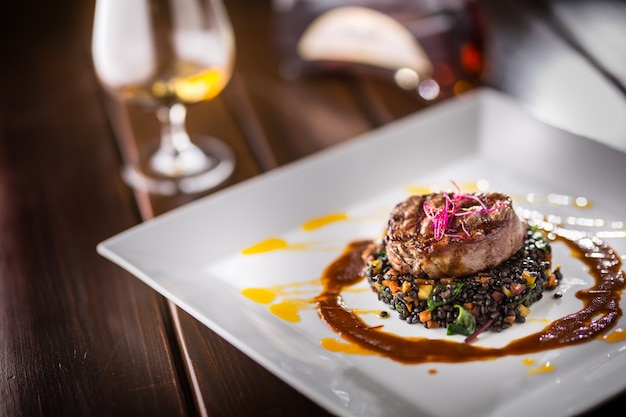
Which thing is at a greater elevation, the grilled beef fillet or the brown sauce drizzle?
the grilled beef fillet

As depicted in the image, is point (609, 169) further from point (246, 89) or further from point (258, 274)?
point (246, 89)

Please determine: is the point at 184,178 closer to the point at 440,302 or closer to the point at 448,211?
the point at 448,211

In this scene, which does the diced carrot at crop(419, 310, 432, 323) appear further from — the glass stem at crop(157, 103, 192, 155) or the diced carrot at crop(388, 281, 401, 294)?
the glass stem at crop(157, 103, 192, 155)

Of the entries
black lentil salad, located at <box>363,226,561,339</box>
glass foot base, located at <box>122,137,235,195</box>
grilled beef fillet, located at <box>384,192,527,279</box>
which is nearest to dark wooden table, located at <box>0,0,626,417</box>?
glass foot base, located at <box>122,137,235,195</box>

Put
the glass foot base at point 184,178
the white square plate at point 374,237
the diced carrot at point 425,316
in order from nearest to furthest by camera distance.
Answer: the white square plate at point 374,237 → the diced carrot at point 425,316 → the glass foot base at point 184,178

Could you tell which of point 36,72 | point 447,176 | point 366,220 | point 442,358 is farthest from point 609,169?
point 36,72

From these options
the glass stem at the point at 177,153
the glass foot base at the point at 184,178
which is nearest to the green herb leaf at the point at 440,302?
the glass foot base at the point at 184,178

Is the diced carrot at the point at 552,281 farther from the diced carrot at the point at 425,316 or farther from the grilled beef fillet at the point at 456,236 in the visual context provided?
the diced carrot at the point at 425,316
